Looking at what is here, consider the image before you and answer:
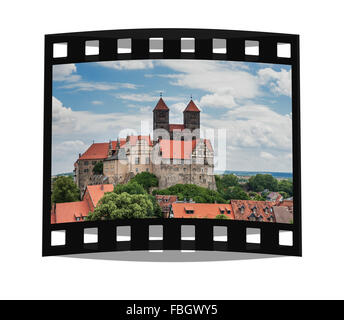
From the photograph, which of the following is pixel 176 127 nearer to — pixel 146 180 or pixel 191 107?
pixel 191 107

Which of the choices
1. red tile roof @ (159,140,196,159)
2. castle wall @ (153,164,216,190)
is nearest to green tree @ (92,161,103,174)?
castle wall @ (153,164,216,190)

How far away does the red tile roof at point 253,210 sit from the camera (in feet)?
53.4

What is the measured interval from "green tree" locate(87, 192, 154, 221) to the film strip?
155 mm

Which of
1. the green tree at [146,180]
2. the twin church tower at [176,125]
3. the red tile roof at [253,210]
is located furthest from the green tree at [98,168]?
the red tile roof at [253,210]

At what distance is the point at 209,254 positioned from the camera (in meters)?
16.9

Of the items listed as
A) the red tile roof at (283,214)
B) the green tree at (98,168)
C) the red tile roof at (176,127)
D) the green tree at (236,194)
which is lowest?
the red tile roof at (283,214)

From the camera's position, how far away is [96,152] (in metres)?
16.4

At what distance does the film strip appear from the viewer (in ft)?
52.7

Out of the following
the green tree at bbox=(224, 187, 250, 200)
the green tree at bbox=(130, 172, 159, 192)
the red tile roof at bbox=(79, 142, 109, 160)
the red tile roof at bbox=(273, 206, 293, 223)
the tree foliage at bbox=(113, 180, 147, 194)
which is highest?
the red tile roof at bbox=(79, 142, 109, 160)

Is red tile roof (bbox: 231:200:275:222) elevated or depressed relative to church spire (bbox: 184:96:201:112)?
depressed

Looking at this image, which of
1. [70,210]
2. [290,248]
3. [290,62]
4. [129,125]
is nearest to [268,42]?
[290,62]

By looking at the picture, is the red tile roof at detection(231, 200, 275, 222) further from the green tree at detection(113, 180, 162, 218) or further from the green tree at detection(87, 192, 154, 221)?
the green tree at detection(87, 192, 154, 221)

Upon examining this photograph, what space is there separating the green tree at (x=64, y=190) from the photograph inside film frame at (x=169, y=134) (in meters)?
0.03

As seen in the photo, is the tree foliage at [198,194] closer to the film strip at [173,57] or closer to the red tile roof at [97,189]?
the film strip at [173,57]
